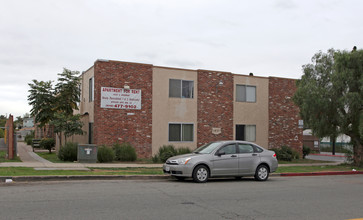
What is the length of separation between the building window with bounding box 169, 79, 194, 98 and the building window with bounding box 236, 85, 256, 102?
351 cm

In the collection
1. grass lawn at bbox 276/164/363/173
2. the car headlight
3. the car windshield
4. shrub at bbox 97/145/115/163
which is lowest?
grass lawn at bbox 276/164/363/173

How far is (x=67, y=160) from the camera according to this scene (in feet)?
66.4

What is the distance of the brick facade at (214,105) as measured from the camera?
2434 centimetres

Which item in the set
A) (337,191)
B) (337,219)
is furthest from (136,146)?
(337,219)

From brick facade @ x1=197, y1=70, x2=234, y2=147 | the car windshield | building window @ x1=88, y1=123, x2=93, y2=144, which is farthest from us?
brick facade @ x1=197, y1=70, x2=234, y2=147

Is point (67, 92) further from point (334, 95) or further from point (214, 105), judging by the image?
point (334, 95)

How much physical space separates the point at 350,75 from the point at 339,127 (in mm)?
3139

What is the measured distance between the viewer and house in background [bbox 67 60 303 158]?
21.8m

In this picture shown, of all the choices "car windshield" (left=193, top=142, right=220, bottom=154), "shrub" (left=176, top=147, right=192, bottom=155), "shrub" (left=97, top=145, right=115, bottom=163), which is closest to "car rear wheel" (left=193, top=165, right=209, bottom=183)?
"car windshield" (left=193, top=142, right=220, bottom=154)

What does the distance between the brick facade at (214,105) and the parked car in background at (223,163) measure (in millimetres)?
9792

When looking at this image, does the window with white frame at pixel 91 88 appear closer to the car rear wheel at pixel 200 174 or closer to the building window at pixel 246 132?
the building window at pixel 246 132

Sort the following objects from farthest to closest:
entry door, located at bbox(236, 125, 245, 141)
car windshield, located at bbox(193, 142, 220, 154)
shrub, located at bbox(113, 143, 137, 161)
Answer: entry door, located at bbox(236, 125, 245, 141)
shrub, located at bbox(113, 143, 137, 161)
car windshield, located at bbox(193, 142, 220, 154)

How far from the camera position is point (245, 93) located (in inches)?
1022

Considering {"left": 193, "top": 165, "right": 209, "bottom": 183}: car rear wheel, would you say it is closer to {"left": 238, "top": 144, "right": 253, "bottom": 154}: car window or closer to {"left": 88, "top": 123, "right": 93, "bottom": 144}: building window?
{"left": 238, "top": 144, "right": 253, "bottom": 154}: car window
